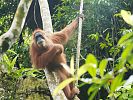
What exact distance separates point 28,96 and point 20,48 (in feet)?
7.41

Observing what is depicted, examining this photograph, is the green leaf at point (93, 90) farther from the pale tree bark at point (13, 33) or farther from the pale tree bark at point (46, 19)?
the pale tree bark at point (46, 19)

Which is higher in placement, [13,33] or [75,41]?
[13,33]

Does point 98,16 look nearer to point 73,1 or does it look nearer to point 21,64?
point 73,1

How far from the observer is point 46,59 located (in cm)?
429

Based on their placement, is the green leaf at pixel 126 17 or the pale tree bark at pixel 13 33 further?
the pale tree bark at pixel 13 33

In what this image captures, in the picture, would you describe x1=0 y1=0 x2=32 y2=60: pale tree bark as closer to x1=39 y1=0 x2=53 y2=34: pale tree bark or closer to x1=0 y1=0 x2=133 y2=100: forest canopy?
x1=39 y1=0 x2=53 y2=34: pale tree bark

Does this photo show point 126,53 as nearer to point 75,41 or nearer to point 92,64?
point 92,64

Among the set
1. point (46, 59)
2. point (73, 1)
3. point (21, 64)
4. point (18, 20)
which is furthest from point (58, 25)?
point (18, 20)

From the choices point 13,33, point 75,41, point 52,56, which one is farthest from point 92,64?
point 75,41

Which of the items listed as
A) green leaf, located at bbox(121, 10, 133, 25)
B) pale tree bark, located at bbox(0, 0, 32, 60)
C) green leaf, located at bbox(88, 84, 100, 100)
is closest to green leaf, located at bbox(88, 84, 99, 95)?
green leaf, located at bbox(88, 84, 100, 100)

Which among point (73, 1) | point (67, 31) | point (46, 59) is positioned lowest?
point (46, 59)

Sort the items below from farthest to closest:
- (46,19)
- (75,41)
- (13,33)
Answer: (75,41) → (46,19) → (13,33)

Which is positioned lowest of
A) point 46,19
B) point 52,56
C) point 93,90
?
point 52,56

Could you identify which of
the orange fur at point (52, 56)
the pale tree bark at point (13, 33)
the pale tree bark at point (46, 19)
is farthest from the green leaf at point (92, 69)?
the pale tree bark at point (46, 19)
